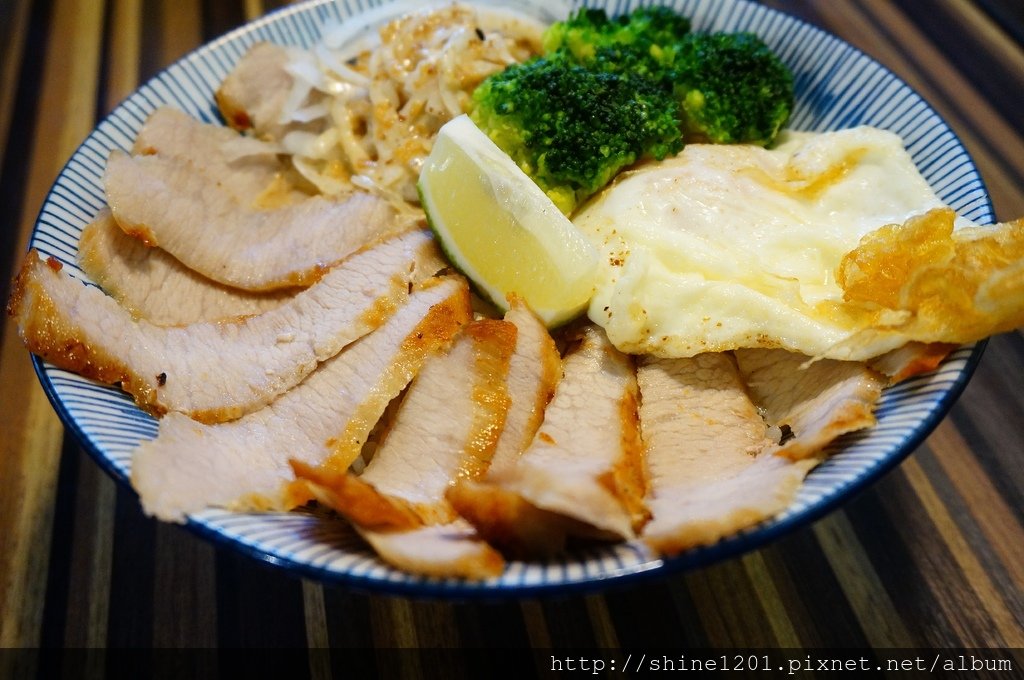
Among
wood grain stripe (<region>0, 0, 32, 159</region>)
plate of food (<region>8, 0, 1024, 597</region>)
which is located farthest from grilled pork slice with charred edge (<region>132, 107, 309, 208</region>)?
wood grain stripe (<region>0, 0, 32, 159</region>)

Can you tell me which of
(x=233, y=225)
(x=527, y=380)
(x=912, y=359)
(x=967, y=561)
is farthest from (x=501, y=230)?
(x=967, y=561)

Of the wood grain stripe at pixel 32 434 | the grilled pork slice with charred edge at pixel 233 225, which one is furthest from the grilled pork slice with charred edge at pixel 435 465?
the wood grain stripe at pixel 32 434

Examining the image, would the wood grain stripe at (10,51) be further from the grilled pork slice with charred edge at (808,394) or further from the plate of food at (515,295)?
the grilled pork slice with charred edge at (808,394)

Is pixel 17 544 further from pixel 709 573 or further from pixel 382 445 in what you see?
pixel 709 573

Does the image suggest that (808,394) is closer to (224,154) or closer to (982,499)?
(982,499)

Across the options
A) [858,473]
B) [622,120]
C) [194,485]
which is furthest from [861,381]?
[194,485]

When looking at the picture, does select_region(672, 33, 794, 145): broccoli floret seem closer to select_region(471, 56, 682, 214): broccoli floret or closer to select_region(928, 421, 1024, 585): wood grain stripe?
select_region(471, 56, 682, 214): broccoli floret
